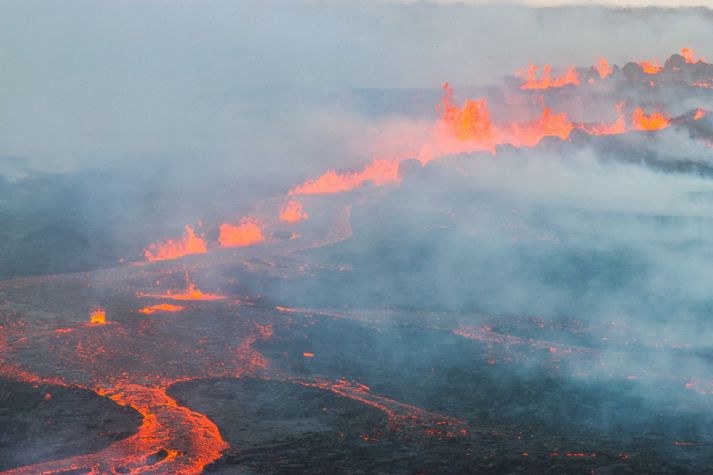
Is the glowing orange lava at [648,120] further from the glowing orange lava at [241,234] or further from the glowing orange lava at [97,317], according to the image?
the glowing orange lava at [97,317]

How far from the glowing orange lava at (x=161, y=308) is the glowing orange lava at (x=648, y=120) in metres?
49.6

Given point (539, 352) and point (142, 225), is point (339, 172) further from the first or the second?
point (539, 352)

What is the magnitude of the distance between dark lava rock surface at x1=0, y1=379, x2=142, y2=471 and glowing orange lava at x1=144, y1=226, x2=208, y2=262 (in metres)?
12.8

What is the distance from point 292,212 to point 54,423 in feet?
79.1

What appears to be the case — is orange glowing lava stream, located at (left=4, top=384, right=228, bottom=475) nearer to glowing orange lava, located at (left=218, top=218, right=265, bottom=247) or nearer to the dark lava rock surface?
the dark lava rock surface

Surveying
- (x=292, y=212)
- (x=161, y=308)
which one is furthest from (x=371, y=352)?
(x=292, y=212)

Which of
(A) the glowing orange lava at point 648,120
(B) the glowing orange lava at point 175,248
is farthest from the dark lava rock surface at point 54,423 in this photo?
(A) the glowing orange lava at point 648,120

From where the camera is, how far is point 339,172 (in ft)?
182

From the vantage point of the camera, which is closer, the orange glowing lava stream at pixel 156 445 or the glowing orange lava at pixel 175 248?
the orange glowing lava stream at pixel 156 445

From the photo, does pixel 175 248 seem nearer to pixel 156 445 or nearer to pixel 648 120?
pixel 156 445

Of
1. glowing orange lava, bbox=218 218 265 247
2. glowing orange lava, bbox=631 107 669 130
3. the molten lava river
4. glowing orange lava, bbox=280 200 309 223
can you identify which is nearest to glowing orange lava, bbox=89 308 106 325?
the molten lava river

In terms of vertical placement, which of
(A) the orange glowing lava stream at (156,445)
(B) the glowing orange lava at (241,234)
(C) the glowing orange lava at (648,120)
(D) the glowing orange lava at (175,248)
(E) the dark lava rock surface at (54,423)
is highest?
(C) the glowing orange lava at (648,120)

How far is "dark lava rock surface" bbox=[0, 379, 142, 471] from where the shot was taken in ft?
49.2

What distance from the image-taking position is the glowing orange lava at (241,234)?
109 ft
